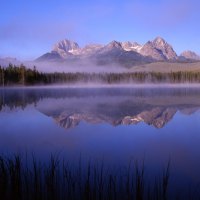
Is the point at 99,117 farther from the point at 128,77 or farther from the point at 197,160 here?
the point at 128,77

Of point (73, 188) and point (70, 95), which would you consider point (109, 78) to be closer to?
point (70, 95)

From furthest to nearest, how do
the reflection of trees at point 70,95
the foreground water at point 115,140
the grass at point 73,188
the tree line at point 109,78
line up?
the tree line at point 109,78 < the reflection of trees at point 70,95 < the foreground water at point 115,140 < the grass at point 73,188

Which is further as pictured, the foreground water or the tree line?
the tree line

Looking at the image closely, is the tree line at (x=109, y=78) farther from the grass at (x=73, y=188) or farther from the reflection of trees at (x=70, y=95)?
the grass at (x=73, y=188)

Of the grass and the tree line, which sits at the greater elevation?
the tree line

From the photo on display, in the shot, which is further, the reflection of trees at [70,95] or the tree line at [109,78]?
the tree line at [109,78]

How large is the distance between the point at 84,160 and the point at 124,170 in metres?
1.63

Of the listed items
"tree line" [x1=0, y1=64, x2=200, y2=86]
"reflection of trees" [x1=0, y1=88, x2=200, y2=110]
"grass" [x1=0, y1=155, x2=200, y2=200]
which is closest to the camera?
"grass" [x1=0, y1=155, x2=200, y2=200]

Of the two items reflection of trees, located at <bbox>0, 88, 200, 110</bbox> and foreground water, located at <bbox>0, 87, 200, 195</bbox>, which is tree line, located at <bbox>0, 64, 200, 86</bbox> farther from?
foreground water, located at <bbox>0, 87, 200, 195</bbox>

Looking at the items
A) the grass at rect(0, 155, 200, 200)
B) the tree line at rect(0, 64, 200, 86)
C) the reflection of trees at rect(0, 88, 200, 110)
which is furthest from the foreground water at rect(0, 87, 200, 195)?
the tree line at rect(0, 64, 200, 86)

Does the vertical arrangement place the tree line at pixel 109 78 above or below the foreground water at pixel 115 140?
above

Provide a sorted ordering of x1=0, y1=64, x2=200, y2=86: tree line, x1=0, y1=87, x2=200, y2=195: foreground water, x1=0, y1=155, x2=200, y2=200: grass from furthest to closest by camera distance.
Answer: x1=0, y1=64, x2=200, y2=86: tree line → x1=0, y1=87, x2=200, y2=195: foreground water → x1=0, y1=155, x2=200, y2=200: grass

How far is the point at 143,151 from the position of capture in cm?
1141

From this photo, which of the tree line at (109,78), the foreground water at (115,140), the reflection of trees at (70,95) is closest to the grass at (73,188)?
the foreground water at (115,140)
